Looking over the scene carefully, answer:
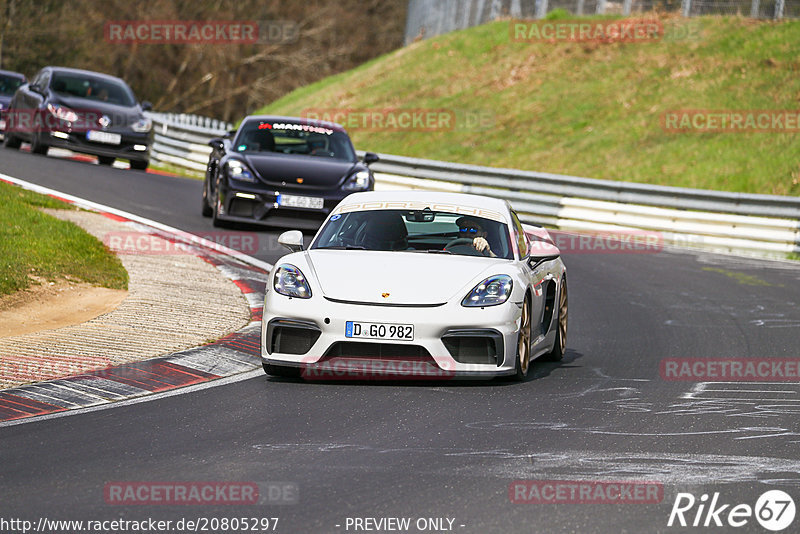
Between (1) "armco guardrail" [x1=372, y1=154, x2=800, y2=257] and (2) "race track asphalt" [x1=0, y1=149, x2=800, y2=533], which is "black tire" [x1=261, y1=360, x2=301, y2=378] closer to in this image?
(2) "race track asphalt" [x1=0, y1=149, x2=800, y2=533]

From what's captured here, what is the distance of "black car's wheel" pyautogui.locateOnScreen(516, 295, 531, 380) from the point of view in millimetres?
8961

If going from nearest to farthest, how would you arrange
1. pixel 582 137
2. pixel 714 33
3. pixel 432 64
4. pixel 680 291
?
pixel 680 291, pixel 582 137, pixel 714 33, pixel 432 64

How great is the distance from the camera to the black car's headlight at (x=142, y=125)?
25391 millimetres

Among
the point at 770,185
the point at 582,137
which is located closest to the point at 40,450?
the point at 770,185

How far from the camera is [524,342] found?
29.8ft

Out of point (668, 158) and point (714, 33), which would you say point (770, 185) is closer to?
point (668, 158)

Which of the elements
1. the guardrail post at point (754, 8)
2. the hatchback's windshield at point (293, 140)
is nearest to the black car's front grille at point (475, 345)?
the hatchback's windshield at point (293, 140)

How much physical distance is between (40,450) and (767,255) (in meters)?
16.6

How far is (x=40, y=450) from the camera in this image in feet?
21.5

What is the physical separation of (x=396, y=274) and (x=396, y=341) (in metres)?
0.55

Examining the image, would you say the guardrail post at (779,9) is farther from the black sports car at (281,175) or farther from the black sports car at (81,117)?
the black sports car at (281,175)

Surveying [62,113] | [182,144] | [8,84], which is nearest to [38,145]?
[62,113]

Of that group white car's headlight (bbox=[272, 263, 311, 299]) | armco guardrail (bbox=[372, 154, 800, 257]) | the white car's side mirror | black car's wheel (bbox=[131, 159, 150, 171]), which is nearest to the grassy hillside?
armco guardrail (bbox=[372, 154, 800, 257])

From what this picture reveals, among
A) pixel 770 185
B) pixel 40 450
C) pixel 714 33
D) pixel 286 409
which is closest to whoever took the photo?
pixel 40 450
